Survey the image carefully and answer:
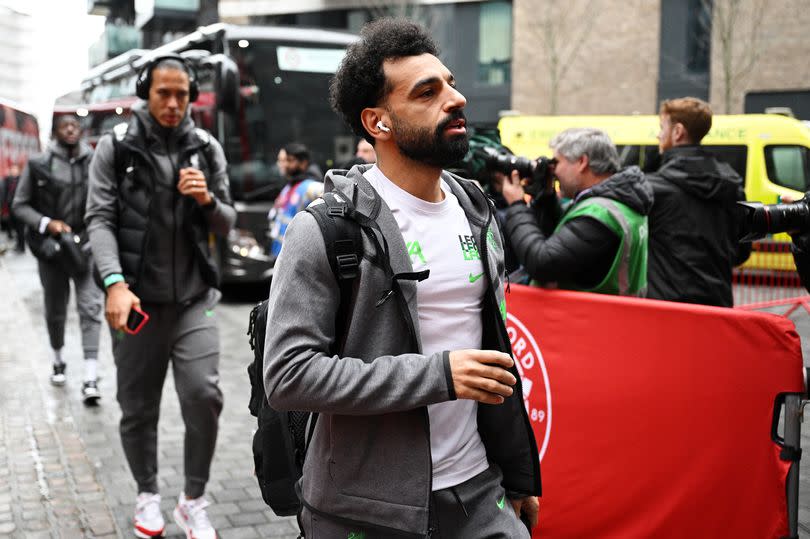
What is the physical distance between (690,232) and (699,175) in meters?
0.29

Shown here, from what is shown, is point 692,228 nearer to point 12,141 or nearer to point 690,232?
point 690,232

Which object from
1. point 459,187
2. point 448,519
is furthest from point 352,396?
point 459,187

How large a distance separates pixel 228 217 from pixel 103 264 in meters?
0.64

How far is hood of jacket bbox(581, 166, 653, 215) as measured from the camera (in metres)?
3.95

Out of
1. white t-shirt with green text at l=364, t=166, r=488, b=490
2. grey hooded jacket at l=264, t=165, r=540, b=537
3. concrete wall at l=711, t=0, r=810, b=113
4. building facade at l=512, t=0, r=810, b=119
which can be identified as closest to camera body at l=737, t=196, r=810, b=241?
white t-shirt with green text at l=364, t=166, r=488, b=490

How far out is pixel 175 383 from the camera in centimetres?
408

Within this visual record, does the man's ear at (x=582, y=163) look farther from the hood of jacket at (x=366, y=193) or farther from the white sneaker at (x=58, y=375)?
the white sneaker at (x=58, y=375)

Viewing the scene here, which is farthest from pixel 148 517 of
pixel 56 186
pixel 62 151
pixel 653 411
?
pixel 62 151

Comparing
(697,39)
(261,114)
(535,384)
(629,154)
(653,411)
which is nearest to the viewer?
(653,411)

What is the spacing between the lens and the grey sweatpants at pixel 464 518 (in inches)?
83.7

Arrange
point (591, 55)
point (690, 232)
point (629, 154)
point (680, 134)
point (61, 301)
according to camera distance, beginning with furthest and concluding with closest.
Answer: point (591, 55) → point (629, 154) → point (61, 301) → point (680, 134) → point (690, 232)

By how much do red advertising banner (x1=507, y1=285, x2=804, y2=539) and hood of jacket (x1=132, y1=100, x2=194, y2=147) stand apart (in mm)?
1743

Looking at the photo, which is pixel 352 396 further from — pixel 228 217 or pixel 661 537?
pixel 228 217

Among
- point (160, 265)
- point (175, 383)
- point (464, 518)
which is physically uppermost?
point (160, 265)
